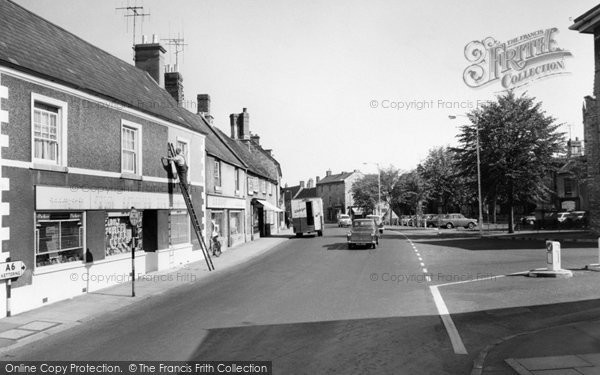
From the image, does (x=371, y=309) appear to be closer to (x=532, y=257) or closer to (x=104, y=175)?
(x=104, y=175)

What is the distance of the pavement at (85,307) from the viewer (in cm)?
848

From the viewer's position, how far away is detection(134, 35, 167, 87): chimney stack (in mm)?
23438

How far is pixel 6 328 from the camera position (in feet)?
29.1

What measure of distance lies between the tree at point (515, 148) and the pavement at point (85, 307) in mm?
24845

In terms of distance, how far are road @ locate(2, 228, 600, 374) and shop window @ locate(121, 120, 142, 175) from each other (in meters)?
4.78

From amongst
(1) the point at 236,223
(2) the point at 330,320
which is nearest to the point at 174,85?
(1) the point at 236,223

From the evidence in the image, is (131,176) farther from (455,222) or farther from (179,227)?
(455,222)

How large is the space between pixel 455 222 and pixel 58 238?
44307mm

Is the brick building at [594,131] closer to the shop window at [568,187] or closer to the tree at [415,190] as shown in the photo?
the shop window at [568,187]

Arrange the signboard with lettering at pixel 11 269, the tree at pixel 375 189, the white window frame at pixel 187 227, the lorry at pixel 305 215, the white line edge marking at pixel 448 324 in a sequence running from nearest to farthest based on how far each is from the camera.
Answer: the white line edge marking at pixel 448 324 < the signboard with lettering at pixel 11 269 < the white window frame at pixel 187 227 < the lorry at pixel 305 215 < the tree at pixel 375 189

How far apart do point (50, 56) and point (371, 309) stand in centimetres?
1162

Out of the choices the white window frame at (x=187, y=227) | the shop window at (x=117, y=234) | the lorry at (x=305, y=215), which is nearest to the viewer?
the shop window at (x=117, y=234)

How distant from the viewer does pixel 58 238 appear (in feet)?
39.8

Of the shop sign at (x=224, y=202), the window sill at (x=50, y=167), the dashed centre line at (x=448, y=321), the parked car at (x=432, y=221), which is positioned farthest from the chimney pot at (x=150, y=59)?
the parked car at (x=432, y=221)
